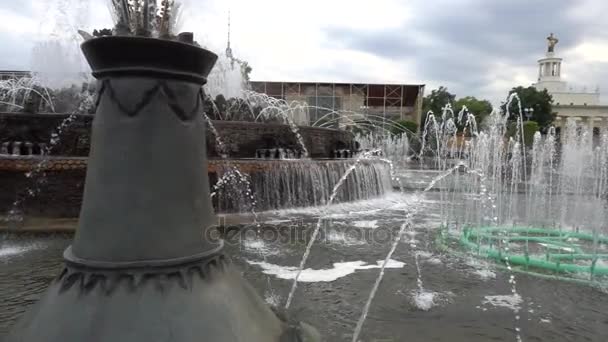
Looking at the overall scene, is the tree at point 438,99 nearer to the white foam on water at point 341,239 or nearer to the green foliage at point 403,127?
the green foliage at point 403,127

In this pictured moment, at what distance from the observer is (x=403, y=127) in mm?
47969

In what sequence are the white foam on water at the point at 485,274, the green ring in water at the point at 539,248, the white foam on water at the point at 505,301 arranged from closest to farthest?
the white foam on water at the point at 505,301 < the white foam on water at the point at 485,274 < the green ring in water at the point at 539,248

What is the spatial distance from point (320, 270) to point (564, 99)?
94.1 m

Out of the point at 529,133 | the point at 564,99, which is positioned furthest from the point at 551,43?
the point at 529,133

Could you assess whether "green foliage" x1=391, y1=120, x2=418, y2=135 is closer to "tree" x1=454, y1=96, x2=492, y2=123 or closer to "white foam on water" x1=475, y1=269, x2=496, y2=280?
"tree" x1=454, y1=96, x2=492, y2=123

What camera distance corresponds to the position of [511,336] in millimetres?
3566

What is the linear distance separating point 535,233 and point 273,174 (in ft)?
16.2

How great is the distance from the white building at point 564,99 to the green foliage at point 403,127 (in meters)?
43.9

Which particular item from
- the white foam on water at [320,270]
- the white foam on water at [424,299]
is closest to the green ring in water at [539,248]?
the white foam on water at [320,270]

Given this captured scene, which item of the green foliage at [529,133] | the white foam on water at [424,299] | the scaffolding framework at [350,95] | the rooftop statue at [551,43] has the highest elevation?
the rooftop statue at [551,43]

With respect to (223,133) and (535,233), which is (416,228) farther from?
(223,133)

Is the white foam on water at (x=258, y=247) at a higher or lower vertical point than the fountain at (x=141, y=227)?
lower

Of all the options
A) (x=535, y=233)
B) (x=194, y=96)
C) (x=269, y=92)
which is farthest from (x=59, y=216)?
(x=269, y=92)

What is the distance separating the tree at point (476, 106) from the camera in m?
70.4
